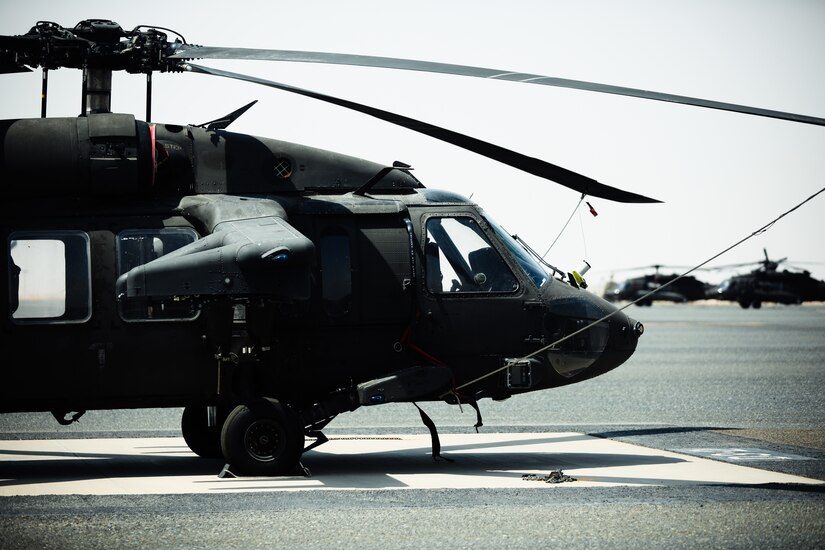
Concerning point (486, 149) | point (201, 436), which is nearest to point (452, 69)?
point (486, 149)

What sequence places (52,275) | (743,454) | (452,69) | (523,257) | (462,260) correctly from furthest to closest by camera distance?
(743,454) → (523,257) → (462,260) → (52,275) → (452,69)

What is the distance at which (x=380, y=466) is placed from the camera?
40.1 ft

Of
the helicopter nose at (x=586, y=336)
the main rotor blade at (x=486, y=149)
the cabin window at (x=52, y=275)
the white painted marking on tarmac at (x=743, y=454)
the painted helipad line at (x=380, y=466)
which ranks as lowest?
the painted helipad line at (x=380, y=466)

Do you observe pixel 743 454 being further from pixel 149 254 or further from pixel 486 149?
pixel 149 254

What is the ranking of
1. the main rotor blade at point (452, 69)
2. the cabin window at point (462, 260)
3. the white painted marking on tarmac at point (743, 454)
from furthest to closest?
1. the white painted marking on tarmac at point (743, 454)
2. the cabin window at point (462, 260)
3. the main rotor blade at point (452, 69)

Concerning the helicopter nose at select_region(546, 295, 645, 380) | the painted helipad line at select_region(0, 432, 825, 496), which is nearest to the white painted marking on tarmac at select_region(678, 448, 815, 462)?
the painted helipad line at select_region(0, 432, 825, 496)

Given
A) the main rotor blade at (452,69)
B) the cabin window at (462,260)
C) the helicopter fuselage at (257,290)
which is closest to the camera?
the main rotor blade at (452,69)

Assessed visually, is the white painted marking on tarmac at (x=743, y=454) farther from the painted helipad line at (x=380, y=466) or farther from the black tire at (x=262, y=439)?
the black tire at (x=262, y=439)

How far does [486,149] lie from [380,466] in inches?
152

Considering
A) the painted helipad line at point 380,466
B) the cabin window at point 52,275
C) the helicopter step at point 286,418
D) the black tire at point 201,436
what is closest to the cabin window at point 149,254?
the cabin window at point 52,275

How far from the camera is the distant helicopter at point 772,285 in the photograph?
2963 inches

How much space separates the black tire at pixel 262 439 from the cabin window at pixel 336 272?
1241 millimetres

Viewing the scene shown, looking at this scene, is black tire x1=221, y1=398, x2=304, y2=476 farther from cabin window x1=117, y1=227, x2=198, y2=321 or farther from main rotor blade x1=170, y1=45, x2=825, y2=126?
main rotor blade x1=170, y1=45, x2=825, y2=126

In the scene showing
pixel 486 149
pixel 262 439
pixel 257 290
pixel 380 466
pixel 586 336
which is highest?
pixel 486 149
